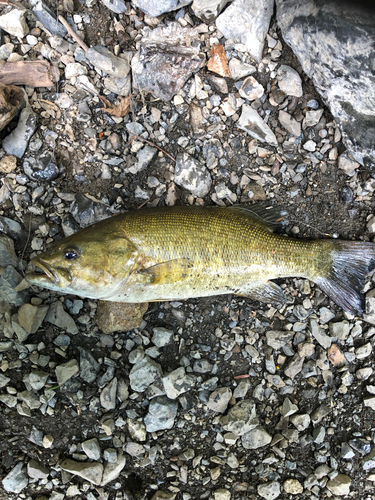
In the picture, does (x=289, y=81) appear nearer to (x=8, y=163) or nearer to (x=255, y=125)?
(x=255, y=125)

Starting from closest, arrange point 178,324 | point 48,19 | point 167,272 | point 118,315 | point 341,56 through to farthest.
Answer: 1. point 167,272
2. point 341,56
3. point 118,315
4. point 48,19
5. point 178,324

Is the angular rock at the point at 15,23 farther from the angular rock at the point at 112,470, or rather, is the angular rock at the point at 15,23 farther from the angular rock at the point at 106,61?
the angular rock at the point at 112,470

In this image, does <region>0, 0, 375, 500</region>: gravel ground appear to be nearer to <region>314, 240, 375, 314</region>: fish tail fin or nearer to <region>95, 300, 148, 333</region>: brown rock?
<region>95, 300, 148, 333</region>: brown rock

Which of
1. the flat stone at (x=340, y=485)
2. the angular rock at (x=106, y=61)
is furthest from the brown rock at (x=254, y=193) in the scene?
the flat stone at (x=340, y=485)

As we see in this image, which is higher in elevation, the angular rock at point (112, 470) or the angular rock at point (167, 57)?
the angular rock at point (167, 57)

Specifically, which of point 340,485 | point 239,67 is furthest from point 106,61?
point 340,485
